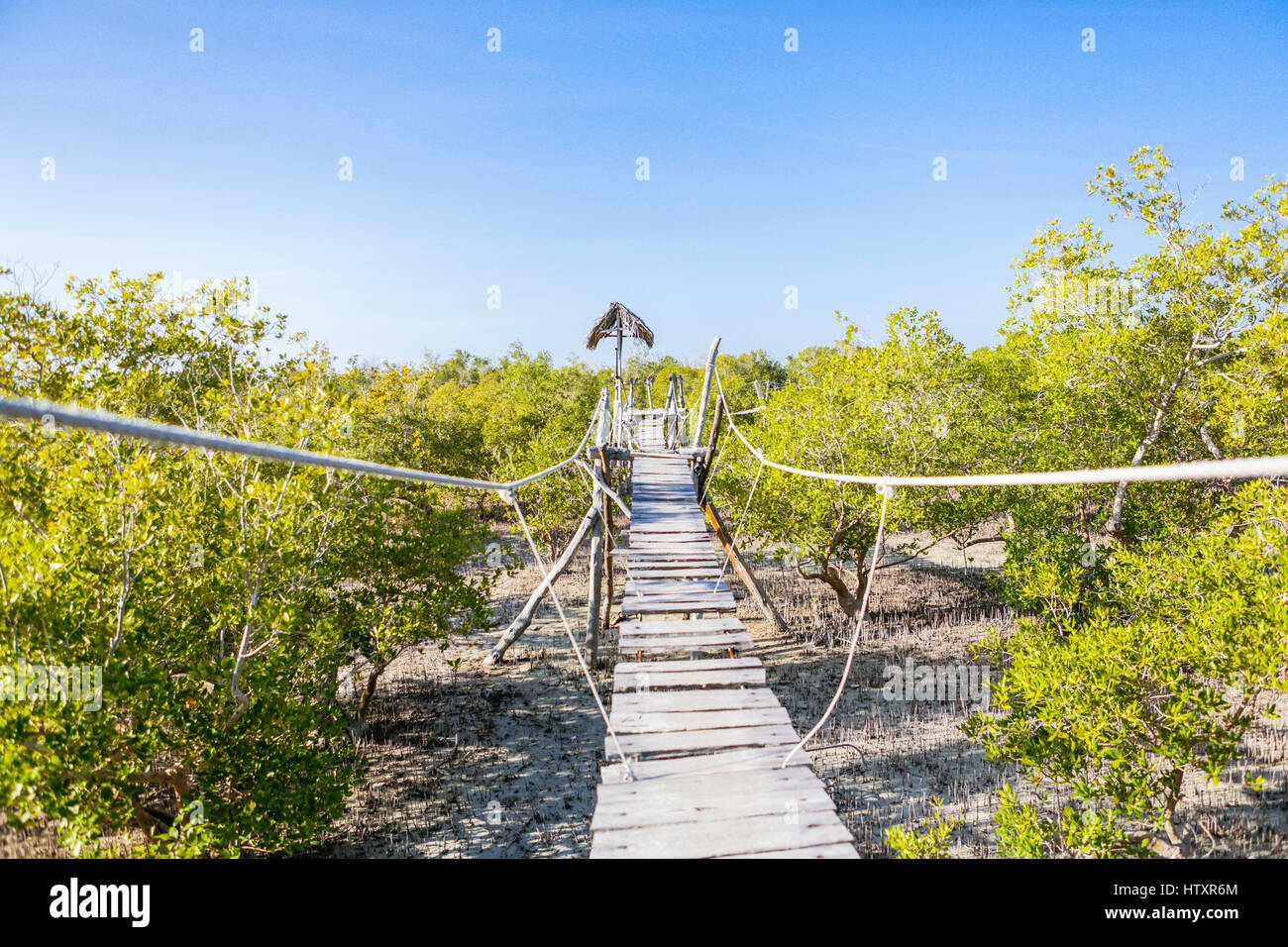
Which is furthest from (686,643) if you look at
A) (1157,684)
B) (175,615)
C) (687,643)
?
(175,615)

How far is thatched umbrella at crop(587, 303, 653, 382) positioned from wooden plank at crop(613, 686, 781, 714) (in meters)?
8.22

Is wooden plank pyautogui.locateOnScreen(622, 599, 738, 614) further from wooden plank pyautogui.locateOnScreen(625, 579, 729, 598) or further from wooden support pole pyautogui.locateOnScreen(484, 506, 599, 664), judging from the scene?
wooden support pole pyautogui.locateOnScreen(484, 506, 599, 664)

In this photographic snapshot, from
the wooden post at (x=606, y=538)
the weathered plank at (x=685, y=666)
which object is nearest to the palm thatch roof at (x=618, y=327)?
the wooden post at (x=606, y=538)

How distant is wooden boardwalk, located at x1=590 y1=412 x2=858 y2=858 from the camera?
245cm

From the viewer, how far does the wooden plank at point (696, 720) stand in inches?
128

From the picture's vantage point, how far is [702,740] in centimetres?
313

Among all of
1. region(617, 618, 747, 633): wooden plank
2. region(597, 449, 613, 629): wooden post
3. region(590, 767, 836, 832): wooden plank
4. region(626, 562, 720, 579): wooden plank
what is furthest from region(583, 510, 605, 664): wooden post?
region(590, 767, 836, 832): wooden plank

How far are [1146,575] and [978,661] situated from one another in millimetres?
2868

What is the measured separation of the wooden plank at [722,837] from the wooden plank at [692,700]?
862 mm

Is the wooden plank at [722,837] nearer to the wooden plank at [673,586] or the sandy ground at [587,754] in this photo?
the sandy ground at [587,754]

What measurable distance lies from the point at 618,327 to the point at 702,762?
970 cm

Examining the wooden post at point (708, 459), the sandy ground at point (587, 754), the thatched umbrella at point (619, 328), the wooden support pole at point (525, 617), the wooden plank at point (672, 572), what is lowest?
the sandy ground at point (587, 754)

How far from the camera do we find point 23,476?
3715 millimetres
